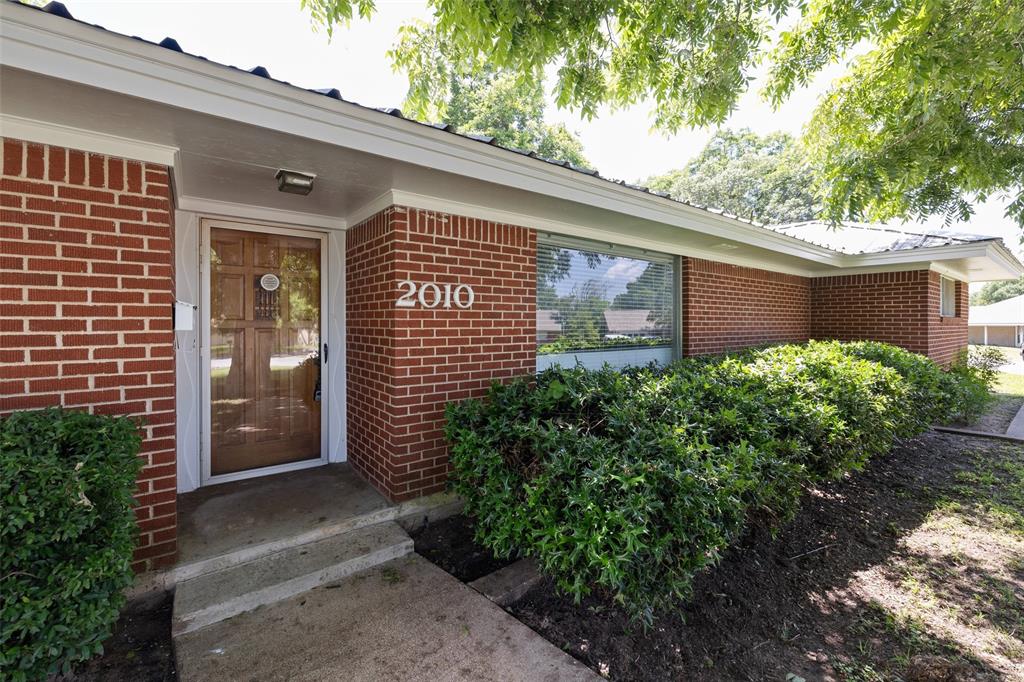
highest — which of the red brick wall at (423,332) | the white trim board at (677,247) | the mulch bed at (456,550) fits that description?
the white trim board at (677,247)

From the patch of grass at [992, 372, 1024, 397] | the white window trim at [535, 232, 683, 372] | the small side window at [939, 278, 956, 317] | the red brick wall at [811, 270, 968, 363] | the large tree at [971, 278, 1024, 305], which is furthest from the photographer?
the large tree at [971, 278, 1024, 305]

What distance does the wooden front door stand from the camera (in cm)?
392

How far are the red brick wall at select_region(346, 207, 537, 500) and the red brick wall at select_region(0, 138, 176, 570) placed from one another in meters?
1.39

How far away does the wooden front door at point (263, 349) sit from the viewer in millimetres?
3924

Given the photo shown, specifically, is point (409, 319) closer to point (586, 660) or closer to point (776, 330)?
point (586, 660)

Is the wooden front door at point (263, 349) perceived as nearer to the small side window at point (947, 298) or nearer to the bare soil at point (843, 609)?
the bare soil at point (843, 609)

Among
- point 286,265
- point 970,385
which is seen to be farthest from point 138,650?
point 970,385

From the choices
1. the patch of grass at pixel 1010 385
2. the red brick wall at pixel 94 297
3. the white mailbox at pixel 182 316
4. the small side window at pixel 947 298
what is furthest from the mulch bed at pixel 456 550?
the patch of grass at pixel 1010 385

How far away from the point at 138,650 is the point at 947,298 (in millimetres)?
12531

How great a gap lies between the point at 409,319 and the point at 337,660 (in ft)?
7.19

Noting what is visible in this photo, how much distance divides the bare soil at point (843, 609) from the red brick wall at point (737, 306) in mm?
2640

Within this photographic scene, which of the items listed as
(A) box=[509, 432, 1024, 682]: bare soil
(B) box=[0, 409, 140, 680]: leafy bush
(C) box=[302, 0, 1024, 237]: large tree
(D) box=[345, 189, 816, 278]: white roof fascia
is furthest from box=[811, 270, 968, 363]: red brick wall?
(B) box=[0, 409, 140, 680]: leafy bush

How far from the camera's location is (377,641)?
2275 millimetres

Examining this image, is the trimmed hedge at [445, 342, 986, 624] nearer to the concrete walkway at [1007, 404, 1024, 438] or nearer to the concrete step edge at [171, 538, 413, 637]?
the concrete step edge at [171, 538, 413, 637]
